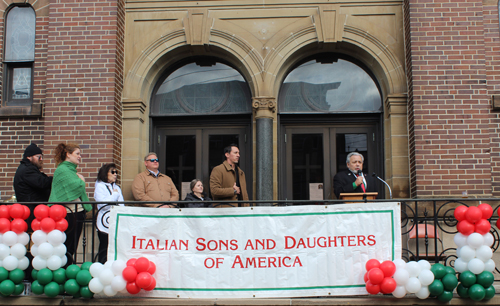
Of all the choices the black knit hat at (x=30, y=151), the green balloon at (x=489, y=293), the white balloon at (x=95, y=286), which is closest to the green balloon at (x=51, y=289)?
the white balloon at (x=95, y=286)

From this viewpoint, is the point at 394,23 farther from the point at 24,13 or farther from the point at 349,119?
the point at 24,13

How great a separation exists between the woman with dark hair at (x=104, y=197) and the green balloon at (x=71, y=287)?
2.19 feet

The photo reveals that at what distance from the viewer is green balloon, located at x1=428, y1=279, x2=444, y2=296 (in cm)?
586

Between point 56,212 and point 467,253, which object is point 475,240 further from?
point 56,212

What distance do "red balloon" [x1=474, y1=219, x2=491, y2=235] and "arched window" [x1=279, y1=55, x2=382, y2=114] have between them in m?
3.63

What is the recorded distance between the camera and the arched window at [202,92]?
31.3 feet

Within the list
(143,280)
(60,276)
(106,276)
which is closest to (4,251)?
(60,276)

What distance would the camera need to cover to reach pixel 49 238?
628cm

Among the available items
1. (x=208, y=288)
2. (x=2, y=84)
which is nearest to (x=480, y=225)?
(x=208, y=288)

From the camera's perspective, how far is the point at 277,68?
9117 mm

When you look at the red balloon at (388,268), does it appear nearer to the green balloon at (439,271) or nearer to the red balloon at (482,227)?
the green balloon at (439,271)

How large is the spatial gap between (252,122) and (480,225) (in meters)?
4.34

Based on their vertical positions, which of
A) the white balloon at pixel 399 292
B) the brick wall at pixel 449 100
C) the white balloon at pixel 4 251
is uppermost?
the brick wall at pixel 449 100

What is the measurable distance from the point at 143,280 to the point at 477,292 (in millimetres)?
3608
